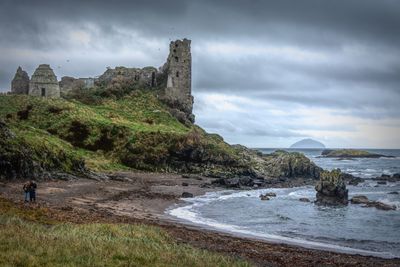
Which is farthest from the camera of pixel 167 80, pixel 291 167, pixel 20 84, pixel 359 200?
pixel 167 80

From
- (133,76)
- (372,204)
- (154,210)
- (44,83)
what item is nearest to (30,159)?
(154,210)

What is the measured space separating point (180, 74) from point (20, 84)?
37132 mm

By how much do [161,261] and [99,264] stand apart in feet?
7.76

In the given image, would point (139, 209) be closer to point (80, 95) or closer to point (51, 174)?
point (51, 174)

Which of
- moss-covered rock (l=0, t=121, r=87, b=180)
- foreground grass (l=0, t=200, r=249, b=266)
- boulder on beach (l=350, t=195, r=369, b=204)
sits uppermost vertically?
moss-covered rock (l=0, t=121, r=87, b=180)

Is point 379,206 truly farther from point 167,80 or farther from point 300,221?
point 167,80

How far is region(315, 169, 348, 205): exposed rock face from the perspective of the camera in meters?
53.0

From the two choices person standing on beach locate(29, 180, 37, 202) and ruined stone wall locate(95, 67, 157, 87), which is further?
ruined stone wall locate(95, 67, 157, 87)

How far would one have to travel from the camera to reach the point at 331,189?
53.5 metres

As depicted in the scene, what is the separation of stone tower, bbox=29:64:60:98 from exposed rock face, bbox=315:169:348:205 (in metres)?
62.5

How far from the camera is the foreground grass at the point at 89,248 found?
14.5 meters

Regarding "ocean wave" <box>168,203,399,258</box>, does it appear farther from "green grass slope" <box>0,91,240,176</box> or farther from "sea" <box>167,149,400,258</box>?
"green grass slope" <box>0,91,240,176</box>

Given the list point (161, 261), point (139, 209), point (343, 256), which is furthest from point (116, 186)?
point (161, 261)

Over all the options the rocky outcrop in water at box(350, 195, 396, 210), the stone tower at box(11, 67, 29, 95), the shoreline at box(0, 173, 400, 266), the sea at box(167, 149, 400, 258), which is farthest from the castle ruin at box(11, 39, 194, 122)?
the sea at box(167, 149, 400, 258)
